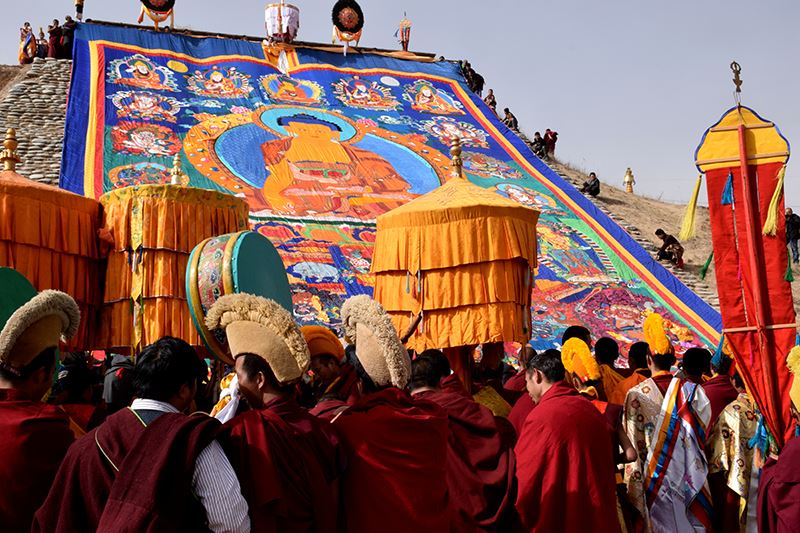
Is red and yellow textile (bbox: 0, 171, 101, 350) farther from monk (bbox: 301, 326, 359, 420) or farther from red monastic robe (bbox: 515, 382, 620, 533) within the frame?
red monastic robe (bbox: 515, 382, 620, 533)

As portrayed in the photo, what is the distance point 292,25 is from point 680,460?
46.5 feet

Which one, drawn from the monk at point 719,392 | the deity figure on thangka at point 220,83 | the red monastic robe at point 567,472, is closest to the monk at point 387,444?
the red monastic robe at point 567,472

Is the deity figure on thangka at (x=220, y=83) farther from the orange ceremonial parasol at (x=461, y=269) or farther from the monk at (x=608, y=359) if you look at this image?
the monk at (x=608, y=359)

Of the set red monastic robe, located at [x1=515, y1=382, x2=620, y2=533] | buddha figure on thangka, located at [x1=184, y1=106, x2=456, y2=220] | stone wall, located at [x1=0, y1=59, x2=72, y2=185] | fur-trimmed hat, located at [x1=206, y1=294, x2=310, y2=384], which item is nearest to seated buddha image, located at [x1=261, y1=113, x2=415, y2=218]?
buddha figure on thangka, located at [x1=184, y1=106, x2=456, y2=220]

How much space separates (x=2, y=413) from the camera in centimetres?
227

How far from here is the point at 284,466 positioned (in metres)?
2.11

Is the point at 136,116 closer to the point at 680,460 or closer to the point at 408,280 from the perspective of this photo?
the point at 408,280

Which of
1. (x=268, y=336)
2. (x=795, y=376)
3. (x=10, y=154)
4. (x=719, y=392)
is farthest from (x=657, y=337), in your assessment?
(x=10, y=154)

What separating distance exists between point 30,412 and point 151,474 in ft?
2.24

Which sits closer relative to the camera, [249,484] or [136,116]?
[249,484]

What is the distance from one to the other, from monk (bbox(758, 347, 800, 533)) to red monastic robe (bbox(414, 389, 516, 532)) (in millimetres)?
899

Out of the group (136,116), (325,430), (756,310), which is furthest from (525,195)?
(325,430)

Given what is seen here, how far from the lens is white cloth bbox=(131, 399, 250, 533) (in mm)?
1889

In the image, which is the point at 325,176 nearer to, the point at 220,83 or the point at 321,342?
the point at 220,83
